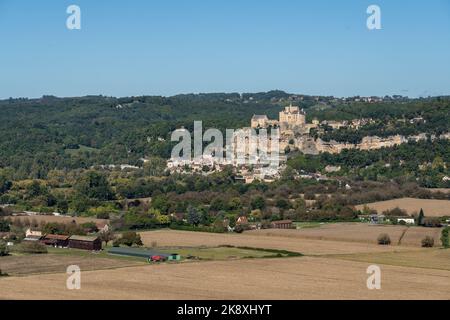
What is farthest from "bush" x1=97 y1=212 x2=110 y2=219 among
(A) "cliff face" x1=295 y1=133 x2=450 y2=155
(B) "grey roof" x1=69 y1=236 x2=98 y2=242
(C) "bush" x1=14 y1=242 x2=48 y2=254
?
(A) "cliff face" x1=295 y1=133 x2=450 y2=155

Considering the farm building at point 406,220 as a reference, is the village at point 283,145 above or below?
above

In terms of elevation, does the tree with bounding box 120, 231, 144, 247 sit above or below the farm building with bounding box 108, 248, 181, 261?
above

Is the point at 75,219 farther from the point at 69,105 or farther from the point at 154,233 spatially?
the point at 69,105

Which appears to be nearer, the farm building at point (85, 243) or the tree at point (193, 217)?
the farm building at point (85, 243)

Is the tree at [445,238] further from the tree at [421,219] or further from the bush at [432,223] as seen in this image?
the tree at [421,219]

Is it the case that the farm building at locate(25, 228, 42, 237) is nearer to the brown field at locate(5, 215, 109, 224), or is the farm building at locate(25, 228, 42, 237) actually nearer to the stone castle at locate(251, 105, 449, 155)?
the brown field at locate(5, 215, 109, 224)

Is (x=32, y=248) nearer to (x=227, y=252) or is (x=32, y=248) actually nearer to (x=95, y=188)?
(x=227, y=252)

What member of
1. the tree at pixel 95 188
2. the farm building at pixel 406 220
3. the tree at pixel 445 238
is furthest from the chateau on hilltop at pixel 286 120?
the tree at pixel 445 238
